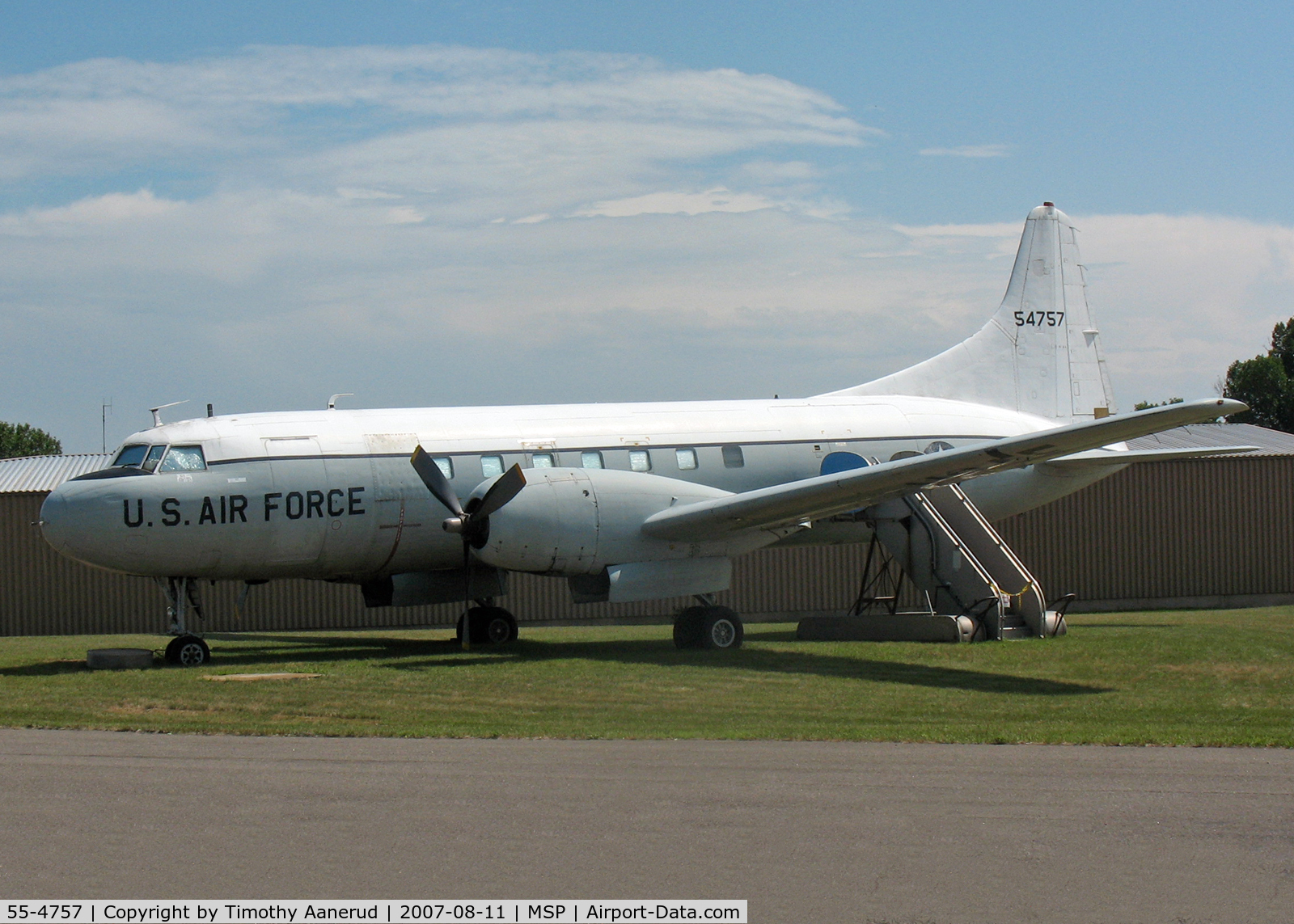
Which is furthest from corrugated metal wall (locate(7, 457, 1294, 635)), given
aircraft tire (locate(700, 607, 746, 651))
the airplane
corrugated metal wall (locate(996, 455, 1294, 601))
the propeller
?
aircraft tire (locate(700, 607, 746, 651))

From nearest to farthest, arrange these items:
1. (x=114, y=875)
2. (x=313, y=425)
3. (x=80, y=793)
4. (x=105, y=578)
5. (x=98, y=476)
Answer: (x=114, y=875)
(x=80, y=793)
(x=98, y=476)
(x=313, y=425)
(x=105, y=578)

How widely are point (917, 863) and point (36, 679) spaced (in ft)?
43.5

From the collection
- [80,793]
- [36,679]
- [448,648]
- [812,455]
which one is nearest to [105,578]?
[448,648]

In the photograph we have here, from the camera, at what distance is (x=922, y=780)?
372 inches

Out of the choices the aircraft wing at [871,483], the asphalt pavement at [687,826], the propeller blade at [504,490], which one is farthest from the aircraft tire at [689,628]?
the asphalt pavement at [687,826]

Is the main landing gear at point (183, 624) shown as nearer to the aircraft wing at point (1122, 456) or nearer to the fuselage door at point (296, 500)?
the fuselage door at point (296, 500)

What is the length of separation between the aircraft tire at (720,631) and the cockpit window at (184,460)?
7682mm

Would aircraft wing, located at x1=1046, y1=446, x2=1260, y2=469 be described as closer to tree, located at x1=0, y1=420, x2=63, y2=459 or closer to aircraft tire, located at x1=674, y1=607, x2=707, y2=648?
aircraft tire, located at x1=674, y1=607, x2=707, y2=648

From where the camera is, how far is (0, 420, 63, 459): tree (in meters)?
98.8

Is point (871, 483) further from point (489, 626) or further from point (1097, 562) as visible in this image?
point (1097, 562)

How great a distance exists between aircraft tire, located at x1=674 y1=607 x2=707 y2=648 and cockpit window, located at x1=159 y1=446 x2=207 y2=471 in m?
7.37

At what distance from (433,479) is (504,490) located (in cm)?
157

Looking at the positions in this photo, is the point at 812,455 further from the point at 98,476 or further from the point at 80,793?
the point at 80,793

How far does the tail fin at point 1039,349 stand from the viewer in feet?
86.6
